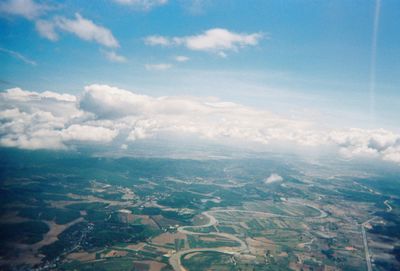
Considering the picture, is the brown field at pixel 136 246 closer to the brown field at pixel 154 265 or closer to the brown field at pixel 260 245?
the brown field at pixel 154 265

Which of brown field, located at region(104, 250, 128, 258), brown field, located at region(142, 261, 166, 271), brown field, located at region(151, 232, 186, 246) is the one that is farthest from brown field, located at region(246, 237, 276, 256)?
brown field, located at region(104, 250, 128, 258)

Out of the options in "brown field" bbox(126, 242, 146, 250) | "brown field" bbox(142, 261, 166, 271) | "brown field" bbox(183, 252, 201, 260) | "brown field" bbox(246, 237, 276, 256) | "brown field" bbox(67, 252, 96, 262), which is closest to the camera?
"brown field" bbox(142, 261, 166, 271)

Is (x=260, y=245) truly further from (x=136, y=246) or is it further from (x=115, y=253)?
(x=115, y=253)

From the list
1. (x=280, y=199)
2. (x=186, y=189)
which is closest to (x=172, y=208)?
(x=186, y=189)

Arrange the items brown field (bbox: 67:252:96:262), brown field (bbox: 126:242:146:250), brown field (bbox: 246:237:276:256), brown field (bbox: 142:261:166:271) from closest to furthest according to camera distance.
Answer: brown field (bbox: 142:261:166:271) < brown field (bbox: 67:252:96:262) < brown field (bbox: 126:242:146:250) < brown field (bbox: 246:237:276:256)

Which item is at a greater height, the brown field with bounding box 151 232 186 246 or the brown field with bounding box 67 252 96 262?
the brown field with bounding box 67 252 96 262

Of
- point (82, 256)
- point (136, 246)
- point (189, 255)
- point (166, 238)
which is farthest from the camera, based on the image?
point (166, 238)

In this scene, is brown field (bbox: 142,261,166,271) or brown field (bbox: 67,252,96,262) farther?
brown field (bbox: 67,252,96,262)

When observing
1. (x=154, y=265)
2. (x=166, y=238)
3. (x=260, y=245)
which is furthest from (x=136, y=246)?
(x=260, y=245)

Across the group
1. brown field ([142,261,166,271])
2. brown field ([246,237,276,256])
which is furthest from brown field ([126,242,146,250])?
brown field ([246,237,276,256])

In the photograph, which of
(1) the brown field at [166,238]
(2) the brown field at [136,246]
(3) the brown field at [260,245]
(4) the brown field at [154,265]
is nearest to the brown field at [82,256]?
(2) the brown field at [136,246]

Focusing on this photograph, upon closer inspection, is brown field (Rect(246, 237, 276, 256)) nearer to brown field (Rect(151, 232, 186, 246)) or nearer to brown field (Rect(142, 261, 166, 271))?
brown field (Rect(151, 232, 186, 246))

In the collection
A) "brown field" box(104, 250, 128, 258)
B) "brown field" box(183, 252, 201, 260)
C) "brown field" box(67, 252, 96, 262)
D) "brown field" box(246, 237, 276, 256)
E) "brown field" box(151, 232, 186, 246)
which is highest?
"brown field" box(67, 252, 96, 262)
